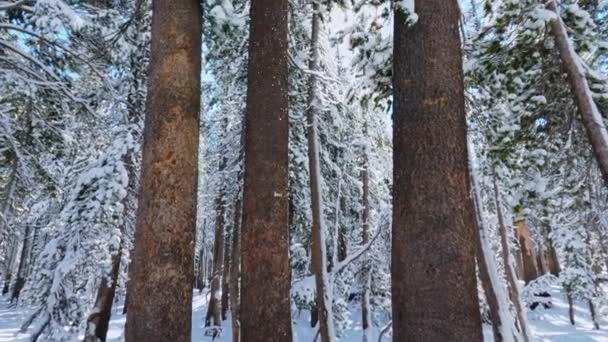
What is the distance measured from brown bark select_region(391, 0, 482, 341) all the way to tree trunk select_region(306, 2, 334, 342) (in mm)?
5981

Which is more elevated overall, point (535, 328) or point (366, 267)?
point (366, 267)

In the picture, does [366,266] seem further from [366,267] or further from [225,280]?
[225,280]

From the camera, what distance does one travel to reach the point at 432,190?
3.12 m

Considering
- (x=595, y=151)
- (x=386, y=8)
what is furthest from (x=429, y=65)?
(x=595, y=151)

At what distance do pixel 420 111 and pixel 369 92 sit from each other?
329 cm

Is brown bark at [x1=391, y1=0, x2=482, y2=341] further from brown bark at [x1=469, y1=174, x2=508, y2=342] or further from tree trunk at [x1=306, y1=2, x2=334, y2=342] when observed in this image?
tree trunk at [x1=306, y1=2, x2=334, y2=342]

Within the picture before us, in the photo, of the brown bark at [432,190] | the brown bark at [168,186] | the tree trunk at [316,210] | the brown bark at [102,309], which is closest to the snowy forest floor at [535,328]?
the brown bark at [102,309]

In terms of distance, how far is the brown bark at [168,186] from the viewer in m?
3.34

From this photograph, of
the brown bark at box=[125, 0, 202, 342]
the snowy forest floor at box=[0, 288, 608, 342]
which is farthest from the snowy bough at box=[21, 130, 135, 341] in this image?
the brown bark at box=[125, 0, 202, 342]

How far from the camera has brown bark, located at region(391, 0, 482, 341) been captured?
2965 mm

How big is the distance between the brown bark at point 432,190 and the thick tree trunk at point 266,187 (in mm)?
1174

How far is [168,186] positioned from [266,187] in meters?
0.95

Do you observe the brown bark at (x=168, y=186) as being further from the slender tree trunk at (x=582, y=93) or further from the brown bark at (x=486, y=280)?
the brown bark at (x=486, y=280)

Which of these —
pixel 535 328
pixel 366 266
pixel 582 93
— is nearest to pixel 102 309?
pixel 366 266
